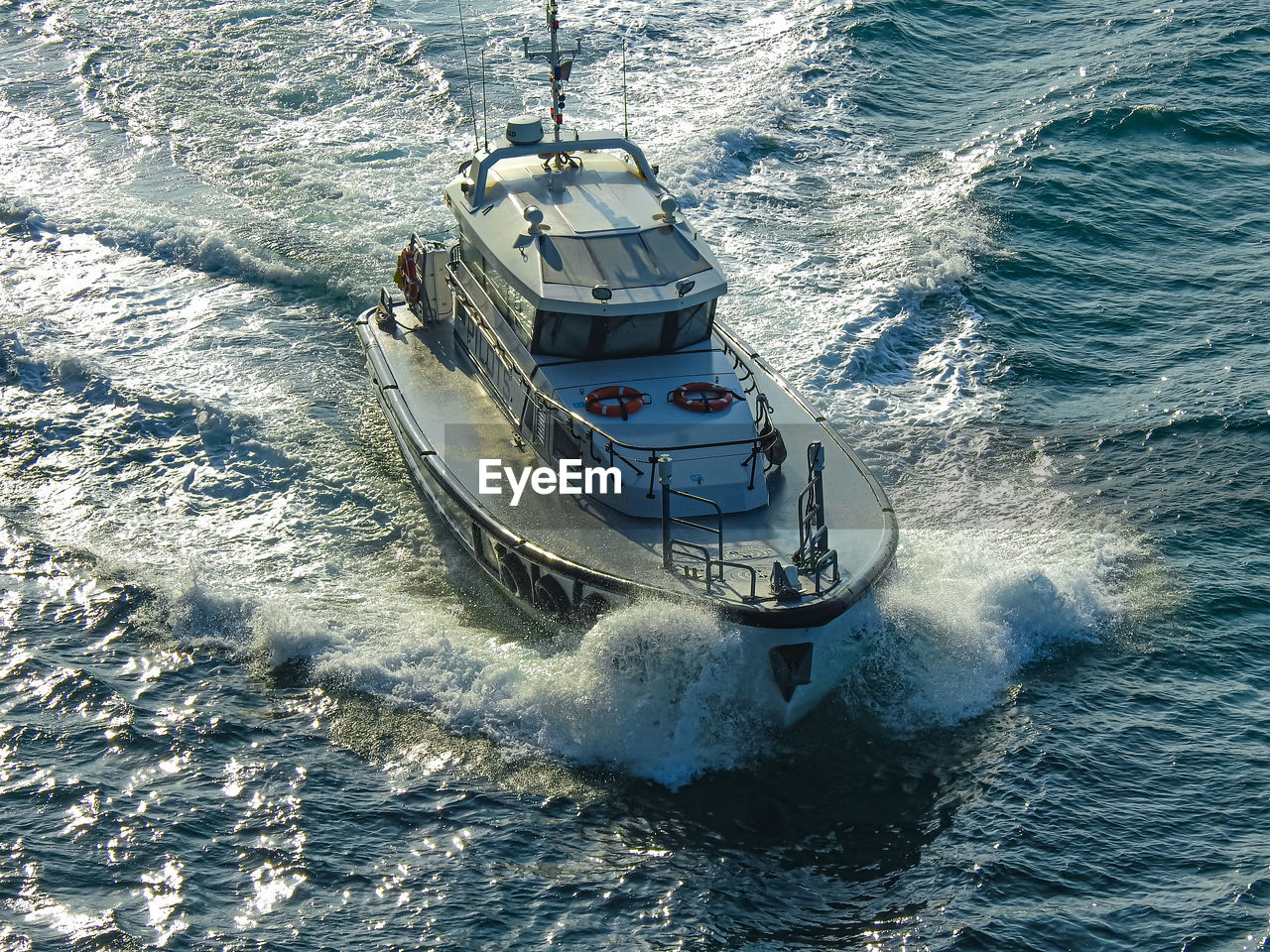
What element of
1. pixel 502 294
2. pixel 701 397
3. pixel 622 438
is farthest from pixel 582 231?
pixel 622 438

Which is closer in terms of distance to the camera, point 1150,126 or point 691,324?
point 691,324

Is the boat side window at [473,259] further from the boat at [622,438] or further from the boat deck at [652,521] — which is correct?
the boat deck at [652,521]

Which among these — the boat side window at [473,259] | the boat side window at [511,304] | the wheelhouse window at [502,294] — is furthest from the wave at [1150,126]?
the boat side window at [511,304]

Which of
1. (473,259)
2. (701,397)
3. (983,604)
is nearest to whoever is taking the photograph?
(983,604)

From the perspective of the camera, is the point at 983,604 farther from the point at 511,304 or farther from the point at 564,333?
the point at 511,304

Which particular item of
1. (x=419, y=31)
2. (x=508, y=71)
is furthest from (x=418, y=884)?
(x=419, y=31)

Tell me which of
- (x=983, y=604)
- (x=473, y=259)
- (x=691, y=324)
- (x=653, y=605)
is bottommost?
(x=983, y=604)

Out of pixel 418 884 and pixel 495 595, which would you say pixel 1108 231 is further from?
pixel 418 884

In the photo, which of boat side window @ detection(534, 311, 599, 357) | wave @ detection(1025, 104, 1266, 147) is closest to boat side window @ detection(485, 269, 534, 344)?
boat side window @ detection(534, 311, 599, 357)
